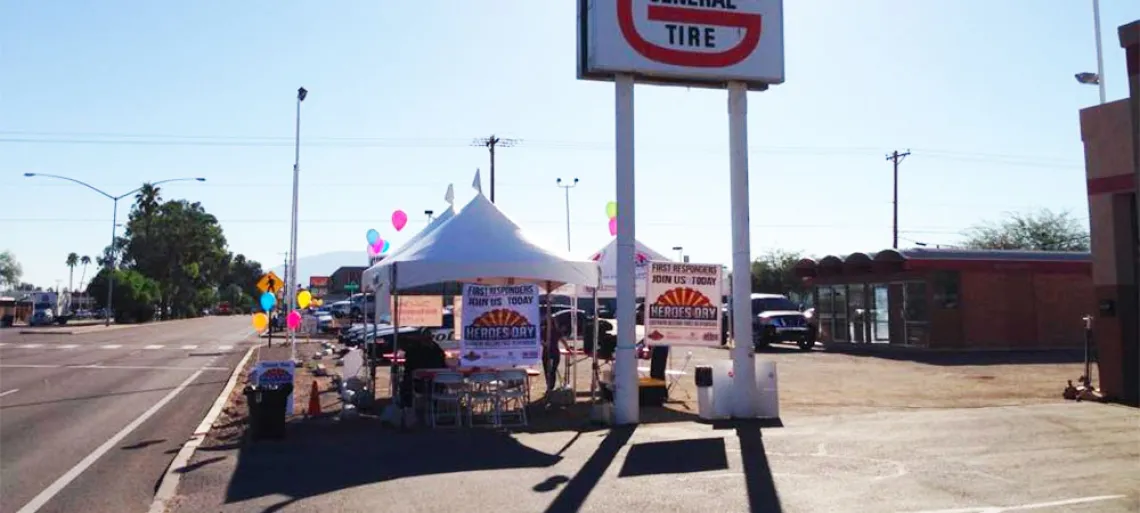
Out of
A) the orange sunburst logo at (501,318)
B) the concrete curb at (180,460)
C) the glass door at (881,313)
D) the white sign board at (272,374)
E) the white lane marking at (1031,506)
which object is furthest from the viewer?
the glass door at (881,313)

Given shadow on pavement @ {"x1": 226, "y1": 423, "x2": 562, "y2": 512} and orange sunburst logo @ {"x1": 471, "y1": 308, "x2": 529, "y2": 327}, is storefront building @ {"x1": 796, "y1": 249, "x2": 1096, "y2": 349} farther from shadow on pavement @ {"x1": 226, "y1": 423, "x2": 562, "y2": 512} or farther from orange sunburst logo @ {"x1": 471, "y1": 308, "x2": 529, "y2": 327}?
shadow on pavement @ {"x1": 226, "y1": 423, "x2": 562, "y2": 512}

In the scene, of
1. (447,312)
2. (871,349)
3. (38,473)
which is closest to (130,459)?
(38,473)

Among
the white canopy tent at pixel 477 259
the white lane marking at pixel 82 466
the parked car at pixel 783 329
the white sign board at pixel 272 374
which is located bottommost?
the white lane marking at pixel 82 466

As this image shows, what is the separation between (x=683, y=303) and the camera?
14609 mm

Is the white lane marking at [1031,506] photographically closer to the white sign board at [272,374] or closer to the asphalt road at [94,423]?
the asphalt road at [94,423]

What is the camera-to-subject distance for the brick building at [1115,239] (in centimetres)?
1468

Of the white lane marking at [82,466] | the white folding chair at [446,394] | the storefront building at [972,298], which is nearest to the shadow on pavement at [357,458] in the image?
the white folding chair at [446,394]

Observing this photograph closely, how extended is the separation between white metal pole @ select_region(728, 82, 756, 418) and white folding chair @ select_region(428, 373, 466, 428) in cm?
399

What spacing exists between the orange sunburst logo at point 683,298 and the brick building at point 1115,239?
673 cm

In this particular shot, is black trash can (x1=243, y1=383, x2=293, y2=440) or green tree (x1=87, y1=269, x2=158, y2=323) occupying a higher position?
green tree (x1=87, y1=269, x2=158, y2=323)

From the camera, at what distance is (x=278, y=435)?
461 inches

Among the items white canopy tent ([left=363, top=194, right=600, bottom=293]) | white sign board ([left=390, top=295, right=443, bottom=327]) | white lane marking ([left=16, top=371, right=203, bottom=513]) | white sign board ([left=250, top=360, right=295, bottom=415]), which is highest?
white canopy tent ([left=363, top=194, right=600, bottom=293])

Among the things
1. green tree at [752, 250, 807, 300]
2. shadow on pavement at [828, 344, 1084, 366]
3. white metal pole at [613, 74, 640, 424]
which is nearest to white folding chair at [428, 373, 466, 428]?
white metal pole at [613, 74, 640, 424]

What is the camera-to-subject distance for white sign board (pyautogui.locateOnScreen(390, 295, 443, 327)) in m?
20.4
